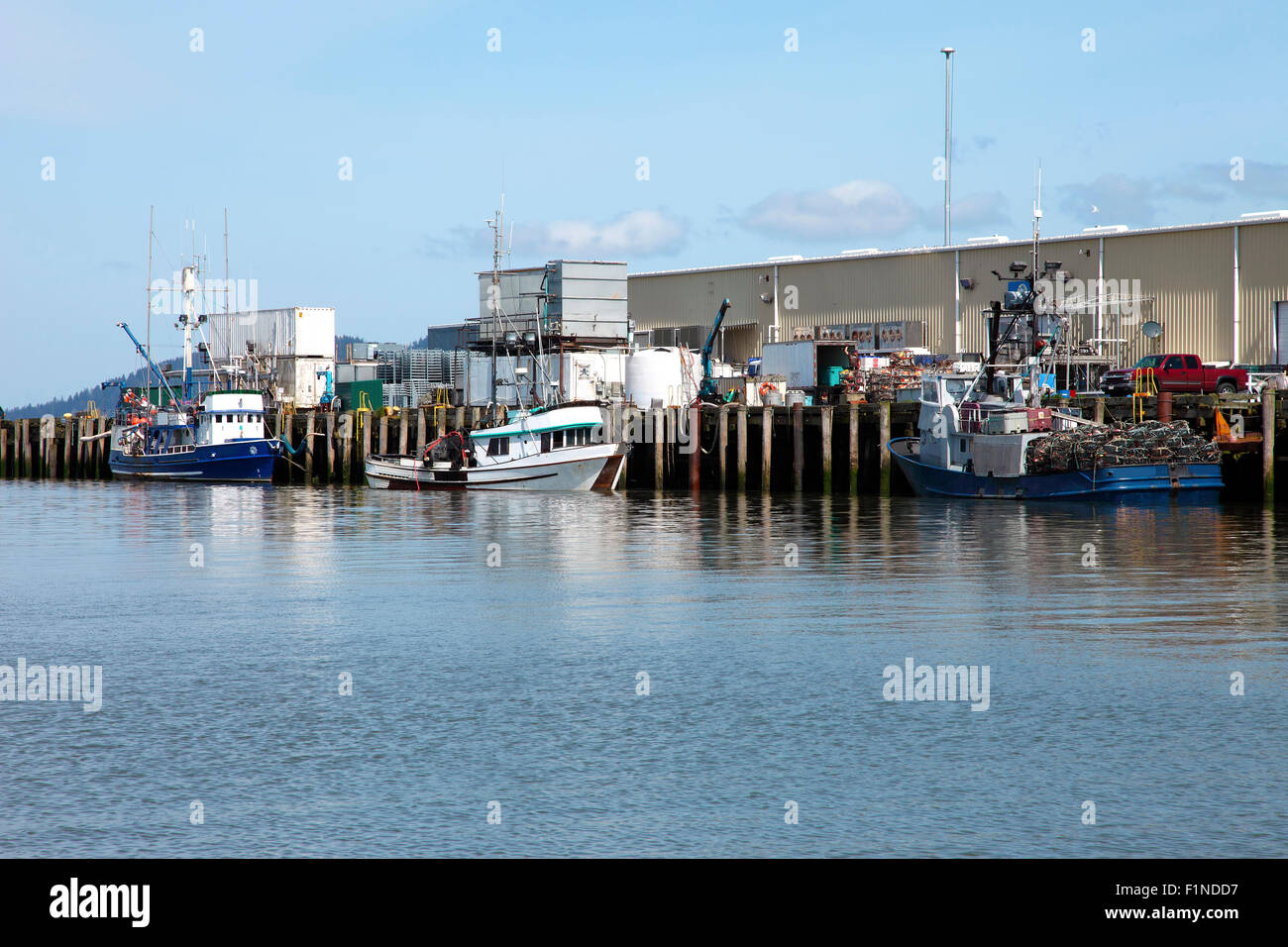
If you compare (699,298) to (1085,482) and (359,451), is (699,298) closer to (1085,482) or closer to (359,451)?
(359,451)

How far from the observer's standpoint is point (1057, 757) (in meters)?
12.4

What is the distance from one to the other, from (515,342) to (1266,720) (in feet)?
150

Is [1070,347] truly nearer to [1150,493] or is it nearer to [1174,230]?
[1174,230]

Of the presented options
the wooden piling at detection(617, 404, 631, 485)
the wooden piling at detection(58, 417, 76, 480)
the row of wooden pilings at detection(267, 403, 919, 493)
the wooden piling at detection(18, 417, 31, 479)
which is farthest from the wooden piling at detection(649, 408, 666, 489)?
the wooden piling at detection(18, 417, 31, 479)

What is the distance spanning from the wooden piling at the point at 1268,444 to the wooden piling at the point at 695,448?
19.4 m

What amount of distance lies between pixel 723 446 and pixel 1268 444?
18.6m

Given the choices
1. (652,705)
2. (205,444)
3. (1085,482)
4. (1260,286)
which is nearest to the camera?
(652,705)

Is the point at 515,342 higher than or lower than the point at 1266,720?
higher

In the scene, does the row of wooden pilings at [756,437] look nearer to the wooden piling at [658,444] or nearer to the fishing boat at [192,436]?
the wooden piling at [658,444]

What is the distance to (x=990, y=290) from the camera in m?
62.8

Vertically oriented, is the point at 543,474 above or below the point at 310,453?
below

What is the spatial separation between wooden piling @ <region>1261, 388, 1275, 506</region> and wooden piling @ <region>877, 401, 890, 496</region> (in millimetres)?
11759

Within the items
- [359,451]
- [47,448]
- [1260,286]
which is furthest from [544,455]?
[47,448]
